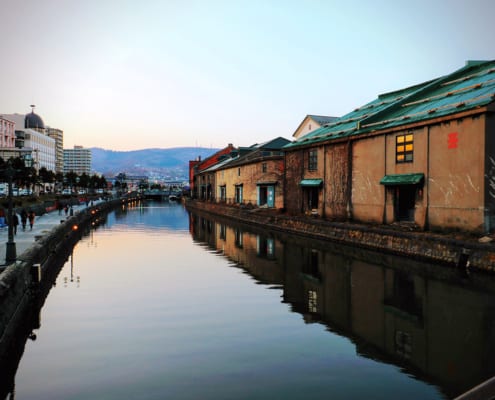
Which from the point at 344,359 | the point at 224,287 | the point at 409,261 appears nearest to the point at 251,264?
the point at 224,287

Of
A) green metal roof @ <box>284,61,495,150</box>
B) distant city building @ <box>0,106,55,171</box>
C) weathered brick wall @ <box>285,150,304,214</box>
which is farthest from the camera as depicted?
distant city building @ <box>0,106,55,171</box>

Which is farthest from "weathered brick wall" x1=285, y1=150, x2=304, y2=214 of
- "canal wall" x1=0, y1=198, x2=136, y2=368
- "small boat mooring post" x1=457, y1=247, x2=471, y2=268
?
"small boat mooring post" x1=457, y1=247, x2=471, y2=268

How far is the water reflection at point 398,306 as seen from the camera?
11039 mm

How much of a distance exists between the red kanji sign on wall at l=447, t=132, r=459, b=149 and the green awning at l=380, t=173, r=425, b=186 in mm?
2910

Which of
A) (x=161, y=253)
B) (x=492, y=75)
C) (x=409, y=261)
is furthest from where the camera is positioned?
(x=161, y=253)

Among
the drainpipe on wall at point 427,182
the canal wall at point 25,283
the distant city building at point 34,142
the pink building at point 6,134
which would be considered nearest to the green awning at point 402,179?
the drainpipe on wall at point 427,182

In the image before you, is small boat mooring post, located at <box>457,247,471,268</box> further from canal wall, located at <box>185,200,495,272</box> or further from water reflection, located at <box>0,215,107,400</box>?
water reflection, located at <box>0,215,107,400</box>

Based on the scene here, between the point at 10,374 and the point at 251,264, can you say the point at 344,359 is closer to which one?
the point at 10,374

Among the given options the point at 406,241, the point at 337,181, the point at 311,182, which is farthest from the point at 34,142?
the point at 406,241

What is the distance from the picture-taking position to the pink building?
12012 cm

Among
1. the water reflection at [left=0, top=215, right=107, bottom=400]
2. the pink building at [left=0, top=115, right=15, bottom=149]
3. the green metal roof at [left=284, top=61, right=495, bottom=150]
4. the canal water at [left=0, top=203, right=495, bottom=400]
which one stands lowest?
the water reflection at [left=0, top=215, right=107, bottom=400]

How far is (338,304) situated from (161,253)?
57.9 feet

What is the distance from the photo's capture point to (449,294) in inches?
677

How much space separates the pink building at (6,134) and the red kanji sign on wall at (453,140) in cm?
12084
